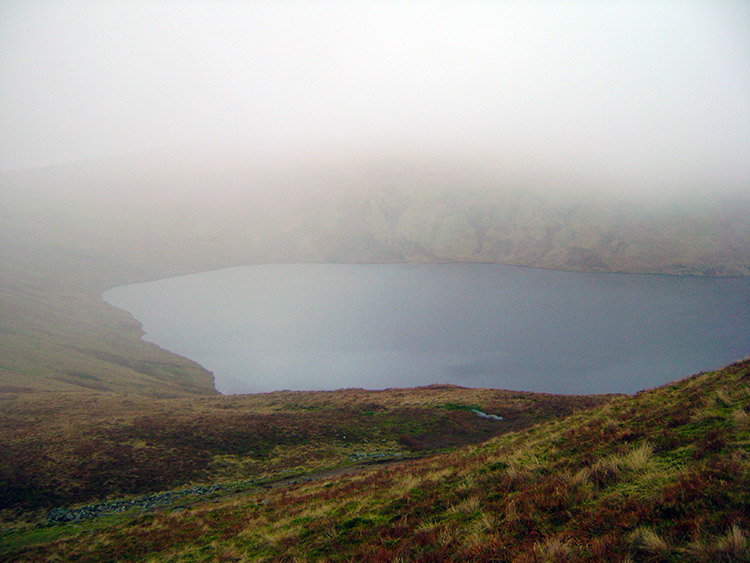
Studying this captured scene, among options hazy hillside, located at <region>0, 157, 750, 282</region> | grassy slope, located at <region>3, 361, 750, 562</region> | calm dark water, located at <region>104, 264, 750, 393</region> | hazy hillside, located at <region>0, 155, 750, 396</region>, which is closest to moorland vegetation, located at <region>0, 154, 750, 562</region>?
grassy slope, located at <region>3, 361, 750, 562</region>

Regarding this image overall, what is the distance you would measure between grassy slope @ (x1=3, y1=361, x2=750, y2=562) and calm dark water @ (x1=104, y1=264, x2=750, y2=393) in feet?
143

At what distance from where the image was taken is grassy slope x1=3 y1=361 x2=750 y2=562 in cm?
404

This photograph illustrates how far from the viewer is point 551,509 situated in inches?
209

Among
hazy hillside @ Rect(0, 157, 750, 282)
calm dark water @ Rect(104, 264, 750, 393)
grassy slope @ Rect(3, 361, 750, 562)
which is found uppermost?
hazy hillside @ Rect(0, 157, 750, 282)

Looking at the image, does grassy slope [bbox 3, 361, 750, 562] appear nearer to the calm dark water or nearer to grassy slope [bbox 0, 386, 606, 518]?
grassy slope [bbox 0, 386, 606, 518]

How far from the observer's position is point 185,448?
835 inches

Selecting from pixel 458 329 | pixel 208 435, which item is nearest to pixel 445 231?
pixel 458 329

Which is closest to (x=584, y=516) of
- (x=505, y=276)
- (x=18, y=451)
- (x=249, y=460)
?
(x=249, y=460)

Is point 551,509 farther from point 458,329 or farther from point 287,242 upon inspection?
point 287,242

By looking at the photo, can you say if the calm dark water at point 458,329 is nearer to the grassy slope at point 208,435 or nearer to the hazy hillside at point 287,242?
the hazy hillside at point 287,242

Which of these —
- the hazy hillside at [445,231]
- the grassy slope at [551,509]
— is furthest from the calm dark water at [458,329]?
the grassy slope at [551,509]

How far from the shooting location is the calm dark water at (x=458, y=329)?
5572 cm

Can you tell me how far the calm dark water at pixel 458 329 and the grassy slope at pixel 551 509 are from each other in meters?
43.7

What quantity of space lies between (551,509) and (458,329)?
7120 cm
